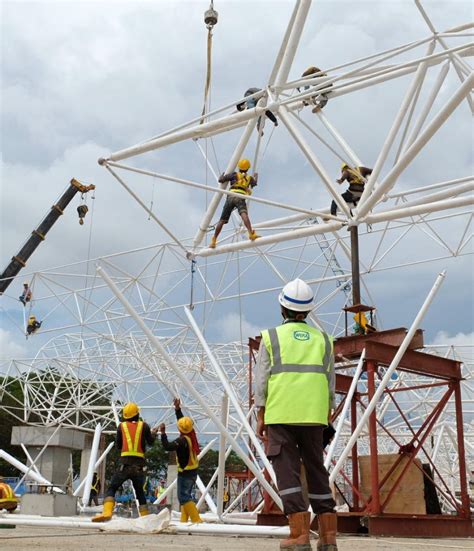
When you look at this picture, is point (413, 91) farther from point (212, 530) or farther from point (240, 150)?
point (212, 530)

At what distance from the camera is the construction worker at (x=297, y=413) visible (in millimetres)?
5332

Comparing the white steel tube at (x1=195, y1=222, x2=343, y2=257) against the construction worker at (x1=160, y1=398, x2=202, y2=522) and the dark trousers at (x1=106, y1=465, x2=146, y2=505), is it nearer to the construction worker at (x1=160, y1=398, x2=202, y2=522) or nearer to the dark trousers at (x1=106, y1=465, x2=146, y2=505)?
the construction worker at (x1=160, y1=398, x2=202, y2=522)

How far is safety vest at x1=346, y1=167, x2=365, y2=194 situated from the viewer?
14305 mm

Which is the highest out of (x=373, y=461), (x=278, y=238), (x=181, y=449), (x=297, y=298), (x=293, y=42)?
(x=293, y=42)

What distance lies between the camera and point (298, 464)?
5469 mm

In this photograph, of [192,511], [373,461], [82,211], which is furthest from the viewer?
[82,211]

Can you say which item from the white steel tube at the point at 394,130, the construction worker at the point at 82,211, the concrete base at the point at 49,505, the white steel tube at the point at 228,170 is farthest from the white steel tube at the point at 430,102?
the construction worker at the point at 82,211

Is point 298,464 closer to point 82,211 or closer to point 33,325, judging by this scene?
point 33,325

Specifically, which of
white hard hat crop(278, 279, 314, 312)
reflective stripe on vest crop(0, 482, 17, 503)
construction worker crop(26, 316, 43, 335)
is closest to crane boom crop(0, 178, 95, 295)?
construction worker crop(26, 316, 43, 335)

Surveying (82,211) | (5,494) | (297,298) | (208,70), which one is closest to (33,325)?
(82,211)

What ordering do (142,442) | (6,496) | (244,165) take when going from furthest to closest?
1. (6,496)
2. (244,165)
3. (142,442)

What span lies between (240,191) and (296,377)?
29.0 ft

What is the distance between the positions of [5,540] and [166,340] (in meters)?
26.4

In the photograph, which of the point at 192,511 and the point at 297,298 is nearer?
the point at 297,298
